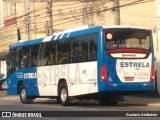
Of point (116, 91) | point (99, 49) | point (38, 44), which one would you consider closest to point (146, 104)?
point (116, 91)

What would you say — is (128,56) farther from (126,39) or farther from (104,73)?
(104,73)

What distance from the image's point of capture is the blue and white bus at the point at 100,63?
21.1 metres

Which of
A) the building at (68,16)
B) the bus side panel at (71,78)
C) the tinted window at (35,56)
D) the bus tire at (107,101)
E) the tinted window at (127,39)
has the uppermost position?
the building at (68,16)

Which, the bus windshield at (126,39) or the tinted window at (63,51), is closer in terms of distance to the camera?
the bus windshield at (126,39)

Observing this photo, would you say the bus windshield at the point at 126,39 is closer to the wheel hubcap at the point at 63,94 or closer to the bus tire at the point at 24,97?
the wheel hubcap at the point at 63,94

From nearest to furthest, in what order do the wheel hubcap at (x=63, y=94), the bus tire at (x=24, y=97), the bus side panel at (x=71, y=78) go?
the bus side panel at (x=71, y=78), the wheel hubcap at (x=63, y=94), the bus tire at (x=24, y=97)

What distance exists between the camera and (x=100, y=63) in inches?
824

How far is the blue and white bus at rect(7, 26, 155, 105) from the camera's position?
21062 millimetres

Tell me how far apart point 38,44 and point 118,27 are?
19.5 feet

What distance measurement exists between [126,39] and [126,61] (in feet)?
3.14

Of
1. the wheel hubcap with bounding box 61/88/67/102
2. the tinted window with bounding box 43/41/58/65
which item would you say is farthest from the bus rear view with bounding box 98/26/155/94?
the tinted window with bounding box 43/41/58/65

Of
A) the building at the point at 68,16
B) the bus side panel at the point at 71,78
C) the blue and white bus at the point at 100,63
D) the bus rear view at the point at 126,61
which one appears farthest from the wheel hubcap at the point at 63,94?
the building at the point at 68,16

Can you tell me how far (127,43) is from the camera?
70.2 ft

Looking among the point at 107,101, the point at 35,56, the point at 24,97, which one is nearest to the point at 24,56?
the point at 35,56
